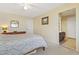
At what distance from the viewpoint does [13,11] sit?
6.21 ft

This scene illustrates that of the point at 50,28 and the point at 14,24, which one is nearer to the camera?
the point at 14,24

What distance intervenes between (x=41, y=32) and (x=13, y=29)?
568 mm

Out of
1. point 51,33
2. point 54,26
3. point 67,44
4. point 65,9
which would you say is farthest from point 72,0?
point 67,44

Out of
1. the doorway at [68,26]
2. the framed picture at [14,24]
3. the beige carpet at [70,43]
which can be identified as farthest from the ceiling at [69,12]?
the framed picture at [14,24]

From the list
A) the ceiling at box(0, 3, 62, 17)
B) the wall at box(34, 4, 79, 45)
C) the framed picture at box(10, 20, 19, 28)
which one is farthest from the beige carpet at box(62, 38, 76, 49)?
the framed picture at box(10, 20, 19, 28)

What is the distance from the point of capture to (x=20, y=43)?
199 cm

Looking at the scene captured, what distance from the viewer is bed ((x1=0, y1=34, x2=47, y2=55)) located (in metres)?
1.81

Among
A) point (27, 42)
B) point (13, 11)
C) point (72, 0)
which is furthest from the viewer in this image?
point (27, 42)

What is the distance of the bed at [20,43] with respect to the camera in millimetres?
1813

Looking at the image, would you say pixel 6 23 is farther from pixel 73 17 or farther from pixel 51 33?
pixel 73 17

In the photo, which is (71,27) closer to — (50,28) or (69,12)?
(69,12)

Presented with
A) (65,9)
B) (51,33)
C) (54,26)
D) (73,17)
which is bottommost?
(51,33)

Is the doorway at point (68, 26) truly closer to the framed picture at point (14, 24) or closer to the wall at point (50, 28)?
the wall at point (50, 28)

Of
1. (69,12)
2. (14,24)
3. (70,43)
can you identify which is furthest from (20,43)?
(69,12)
